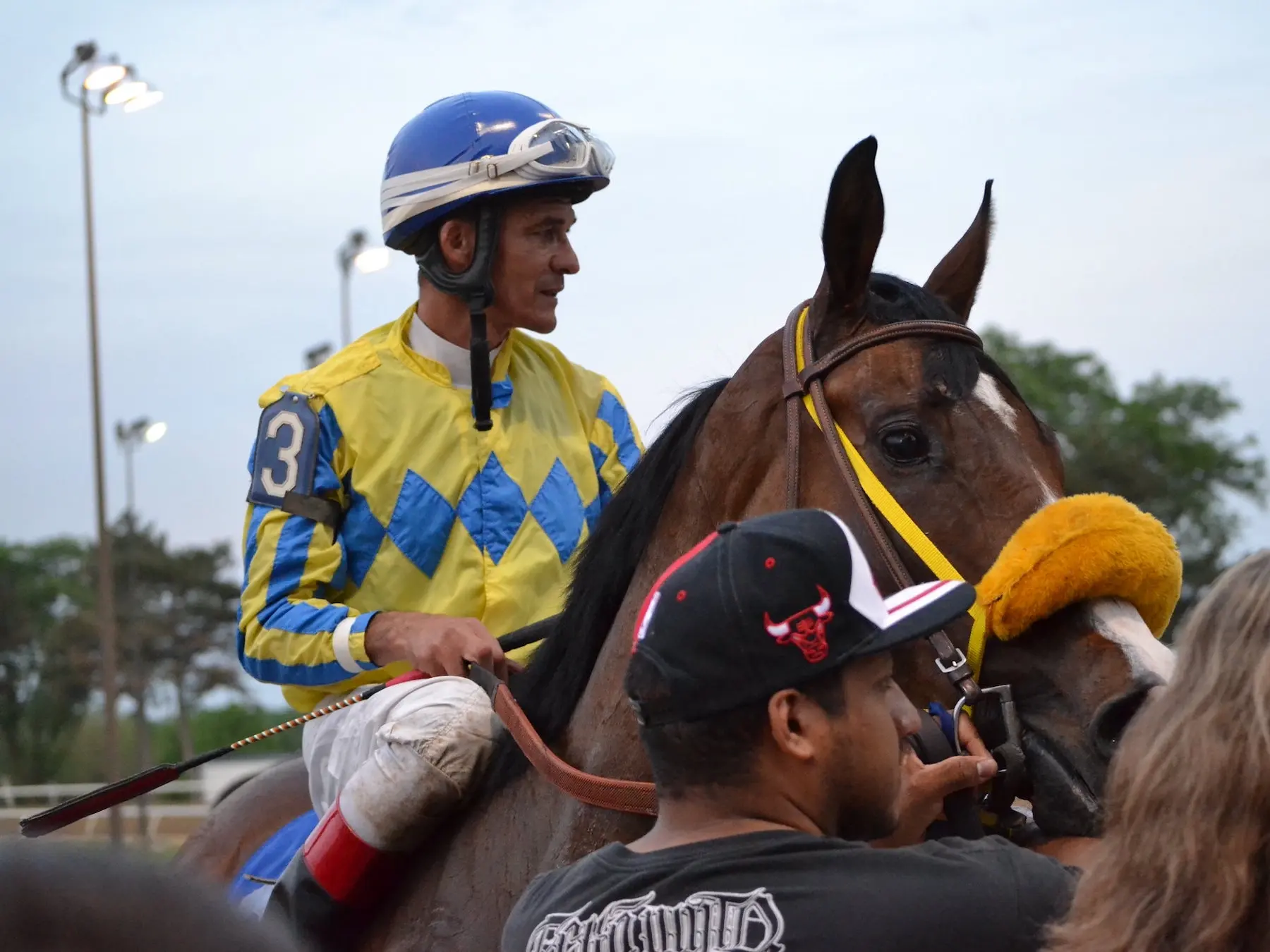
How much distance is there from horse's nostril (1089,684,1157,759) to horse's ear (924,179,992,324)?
1113mm

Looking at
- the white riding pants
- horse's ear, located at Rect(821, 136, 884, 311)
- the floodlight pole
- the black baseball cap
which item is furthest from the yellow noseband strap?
the floodlight pole

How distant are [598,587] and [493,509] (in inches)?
22.6

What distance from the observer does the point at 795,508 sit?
293cm

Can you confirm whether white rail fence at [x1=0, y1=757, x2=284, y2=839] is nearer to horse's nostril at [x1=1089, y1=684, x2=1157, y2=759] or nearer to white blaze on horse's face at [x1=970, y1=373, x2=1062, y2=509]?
white blaze on horse's face at [x1=970, y1=373, x2=1062, y2=509]

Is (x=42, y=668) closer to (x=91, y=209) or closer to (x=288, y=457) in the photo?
(x=91, y=209)

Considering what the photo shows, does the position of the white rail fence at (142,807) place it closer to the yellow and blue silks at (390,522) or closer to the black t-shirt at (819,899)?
the yellow and blue silks at (390,522)

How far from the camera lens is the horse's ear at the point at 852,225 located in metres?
3.03

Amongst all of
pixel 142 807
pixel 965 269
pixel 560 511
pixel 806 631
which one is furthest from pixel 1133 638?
pixel 142 807

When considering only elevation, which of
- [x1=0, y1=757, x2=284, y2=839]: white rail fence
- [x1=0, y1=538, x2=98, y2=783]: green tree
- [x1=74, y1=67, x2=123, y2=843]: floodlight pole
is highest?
[x1=74, y1=67, x2=123, y2=843]: floodlight pole

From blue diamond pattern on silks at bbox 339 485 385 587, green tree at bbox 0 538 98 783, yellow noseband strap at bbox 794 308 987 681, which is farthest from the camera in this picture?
green tree at bbox 0 538 98 783

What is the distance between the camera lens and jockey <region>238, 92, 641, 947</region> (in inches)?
132

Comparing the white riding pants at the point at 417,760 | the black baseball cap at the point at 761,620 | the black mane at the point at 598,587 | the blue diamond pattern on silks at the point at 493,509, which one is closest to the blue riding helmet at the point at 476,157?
the blue diamond pattern on silks at the point at 493,509

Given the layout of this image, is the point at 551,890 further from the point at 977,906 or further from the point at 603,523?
the point at 603,523

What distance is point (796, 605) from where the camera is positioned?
1.86 m
